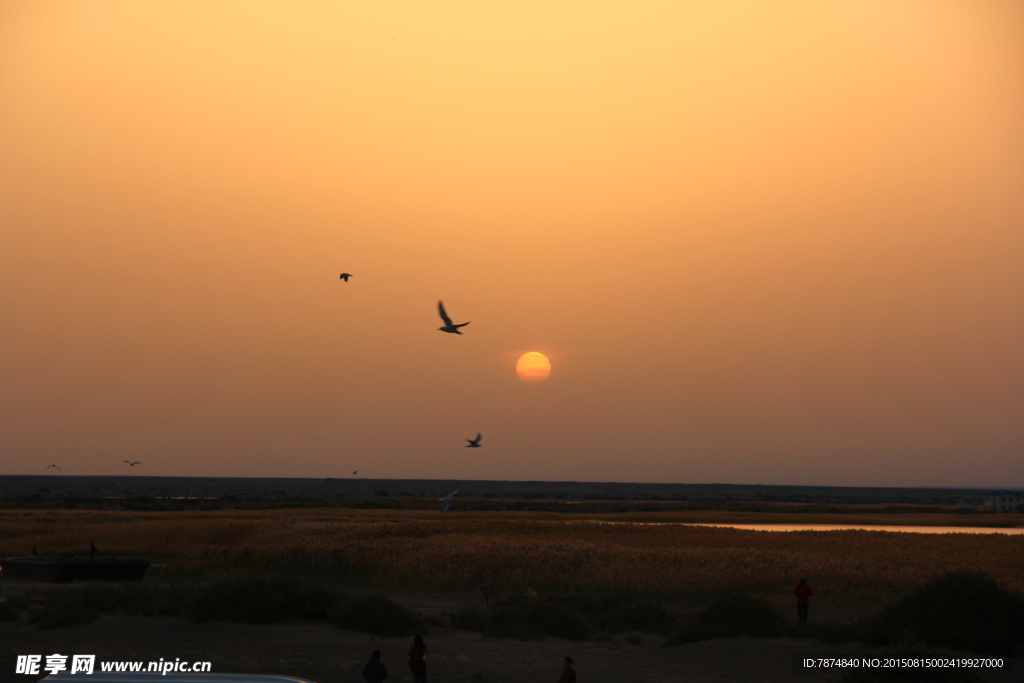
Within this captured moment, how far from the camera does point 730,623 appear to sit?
79.0ft

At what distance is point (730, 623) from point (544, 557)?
17830 mm

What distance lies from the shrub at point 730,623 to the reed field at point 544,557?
5114mm

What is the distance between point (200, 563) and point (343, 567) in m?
6.27

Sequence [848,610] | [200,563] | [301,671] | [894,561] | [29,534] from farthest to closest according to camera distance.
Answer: [29,534]
[894,561]
[200,563]
[848,610]
[301,671]

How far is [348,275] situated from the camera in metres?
33.6

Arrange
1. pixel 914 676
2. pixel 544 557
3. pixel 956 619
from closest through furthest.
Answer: pixel 914 676 < pixel 956 619 < pixel 544 557

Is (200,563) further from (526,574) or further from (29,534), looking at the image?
(29,534)

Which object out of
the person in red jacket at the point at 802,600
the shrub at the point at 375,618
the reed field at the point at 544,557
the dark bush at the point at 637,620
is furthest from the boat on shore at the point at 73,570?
the person in red jacket at the point at 802,600

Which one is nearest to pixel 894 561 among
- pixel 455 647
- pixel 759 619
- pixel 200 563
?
pixel 759 619

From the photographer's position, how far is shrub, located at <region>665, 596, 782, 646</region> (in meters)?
23.9

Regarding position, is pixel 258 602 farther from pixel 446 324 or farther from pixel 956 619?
pixel 956 619

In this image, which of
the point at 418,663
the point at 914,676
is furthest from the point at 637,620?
the point at 418,663

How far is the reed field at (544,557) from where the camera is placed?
1373 inches

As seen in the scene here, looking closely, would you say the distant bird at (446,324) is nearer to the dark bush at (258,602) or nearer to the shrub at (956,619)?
the dark bush at (258,602)
